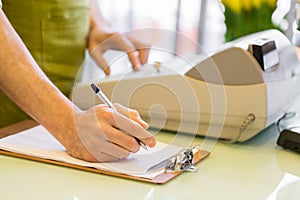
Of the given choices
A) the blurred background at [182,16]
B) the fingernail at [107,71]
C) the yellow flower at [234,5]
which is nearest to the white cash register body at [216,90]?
the fingernail at [107,71]

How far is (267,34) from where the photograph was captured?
1.21 meters

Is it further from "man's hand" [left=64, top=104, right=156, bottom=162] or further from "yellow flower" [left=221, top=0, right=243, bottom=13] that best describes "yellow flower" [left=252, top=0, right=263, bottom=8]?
"man's hand" [left=64, top=104, right=156, bottom=162]

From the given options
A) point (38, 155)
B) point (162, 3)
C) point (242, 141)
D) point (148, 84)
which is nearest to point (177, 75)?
point (148, 84)

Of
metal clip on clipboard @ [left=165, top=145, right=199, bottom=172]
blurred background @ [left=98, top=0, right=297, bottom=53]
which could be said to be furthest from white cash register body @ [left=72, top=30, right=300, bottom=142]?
blurred background @ [left=98, top=0, right=297, bottom=53]

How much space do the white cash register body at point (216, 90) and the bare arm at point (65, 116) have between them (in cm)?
10

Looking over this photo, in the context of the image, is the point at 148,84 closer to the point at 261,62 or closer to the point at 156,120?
the point at 156,120

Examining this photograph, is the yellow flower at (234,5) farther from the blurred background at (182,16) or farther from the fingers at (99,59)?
the blurred background at (182,16)

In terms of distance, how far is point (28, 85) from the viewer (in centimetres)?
104

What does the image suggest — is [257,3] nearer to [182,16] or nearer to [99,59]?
[99,59]

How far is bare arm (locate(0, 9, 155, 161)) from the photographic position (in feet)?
3.12

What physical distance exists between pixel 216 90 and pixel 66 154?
0.30 m

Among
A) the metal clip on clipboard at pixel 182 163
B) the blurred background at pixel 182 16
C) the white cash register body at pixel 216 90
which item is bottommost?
the blurred background at pixel 182 16

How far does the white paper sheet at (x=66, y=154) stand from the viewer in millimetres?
939

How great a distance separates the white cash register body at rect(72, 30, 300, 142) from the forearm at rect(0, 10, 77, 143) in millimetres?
107
